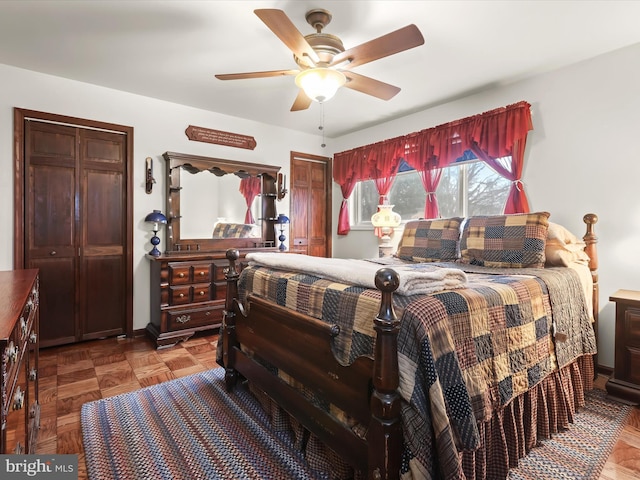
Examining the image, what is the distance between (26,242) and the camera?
296cm

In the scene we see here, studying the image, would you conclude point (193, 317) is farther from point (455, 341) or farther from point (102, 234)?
point (455, 341)

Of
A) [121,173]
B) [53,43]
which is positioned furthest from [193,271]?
[53,43]

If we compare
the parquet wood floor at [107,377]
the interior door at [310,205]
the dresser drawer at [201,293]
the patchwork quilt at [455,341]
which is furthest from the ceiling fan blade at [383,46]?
the interior door at [310,205]

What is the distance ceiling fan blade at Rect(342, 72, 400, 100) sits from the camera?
224cm

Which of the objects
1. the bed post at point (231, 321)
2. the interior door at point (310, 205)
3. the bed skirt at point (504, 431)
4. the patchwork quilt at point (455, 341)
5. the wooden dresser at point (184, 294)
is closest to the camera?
the patchwork quilt at point (455, 341)

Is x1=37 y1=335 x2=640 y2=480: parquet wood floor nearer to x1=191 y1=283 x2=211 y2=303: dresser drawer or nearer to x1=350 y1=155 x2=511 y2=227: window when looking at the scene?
x1=191 y1=283 x2=211 y2=303: dresser drawer

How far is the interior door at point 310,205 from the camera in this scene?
468 centimetres

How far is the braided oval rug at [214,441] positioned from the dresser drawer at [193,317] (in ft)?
3.28

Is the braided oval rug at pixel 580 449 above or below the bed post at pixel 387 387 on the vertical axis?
below

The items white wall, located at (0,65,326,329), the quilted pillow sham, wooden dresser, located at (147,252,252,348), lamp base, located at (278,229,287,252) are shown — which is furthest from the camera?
lamp base, located at (278,229,287,252)

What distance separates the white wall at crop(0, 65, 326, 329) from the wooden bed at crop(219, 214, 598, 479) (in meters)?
1.78

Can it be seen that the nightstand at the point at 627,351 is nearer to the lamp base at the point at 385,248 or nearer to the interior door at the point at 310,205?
the lamp base at the point at 385,248

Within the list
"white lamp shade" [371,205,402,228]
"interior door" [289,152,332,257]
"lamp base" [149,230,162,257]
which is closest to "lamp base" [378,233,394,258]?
"white lamp shade" [371,205,402,228]

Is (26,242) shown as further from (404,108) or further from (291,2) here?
(404,108)
